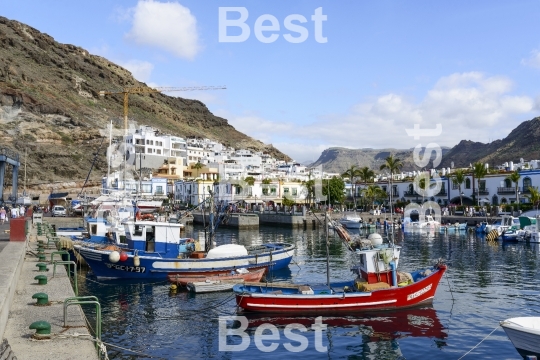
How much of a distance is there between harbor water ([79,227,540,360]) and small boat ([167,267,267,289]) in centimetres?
81

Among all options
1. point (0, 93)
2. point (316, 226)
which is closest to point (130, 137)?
point (0, 93)

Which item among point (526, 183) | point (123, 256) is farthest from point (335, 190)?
point (123, 256)

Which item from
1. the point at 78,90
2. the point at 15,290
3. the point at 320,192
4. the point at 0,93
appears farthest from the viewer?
the point at 78,90

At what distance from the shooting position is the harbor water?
18.2 metres

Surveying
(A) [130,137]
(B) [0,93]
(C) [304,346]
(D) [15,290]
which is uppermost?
(B) [0,93]

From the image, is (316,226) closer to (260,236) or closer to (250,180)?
(260,236)

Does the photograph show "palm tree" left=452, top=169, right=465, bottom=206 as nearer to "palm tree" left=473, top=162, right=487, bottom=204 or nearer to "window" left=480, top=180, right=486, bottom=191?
"palm tree" left=473, top=162, right=487, bottom=204

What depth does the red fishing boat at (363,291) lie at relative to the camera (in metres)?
22.5

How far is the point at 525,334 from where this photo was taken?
1562cm

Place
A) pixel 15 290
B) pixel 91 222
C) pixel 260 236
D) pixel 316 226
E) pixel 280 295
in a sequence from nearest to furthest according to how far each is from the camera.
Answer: pixel 15 290 → pixel 280 295 → pixel 91 222 → pixel 260 236 → pixel 316 226

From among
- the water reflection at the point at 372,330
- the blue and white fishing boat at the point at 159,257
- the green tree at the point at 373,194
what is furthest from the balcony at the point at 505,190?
the water reflection at the point at 372,330

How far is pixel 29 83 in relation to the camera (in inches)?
6112

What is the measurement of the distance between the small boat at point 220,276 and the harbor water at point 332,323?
0.81m

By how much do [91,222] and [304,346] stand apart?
1039 inches
